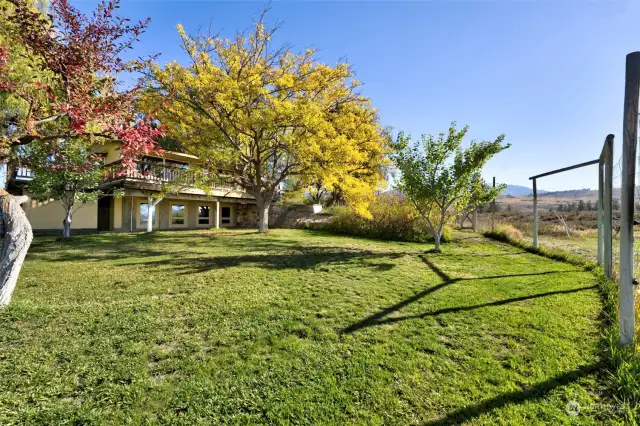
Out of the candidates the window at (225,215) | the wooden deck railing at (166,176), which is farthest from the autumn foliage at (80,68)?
the window at (225,215)

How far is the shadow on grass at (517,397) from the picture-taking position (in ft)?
6.51

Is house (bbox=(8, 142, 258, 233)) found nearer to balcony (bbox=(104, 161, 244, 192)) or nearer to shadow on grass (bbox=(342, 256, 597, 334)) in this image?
balcony (bbox=(104, 161, 244, 192))

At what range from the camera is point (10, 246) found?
3.72 metres

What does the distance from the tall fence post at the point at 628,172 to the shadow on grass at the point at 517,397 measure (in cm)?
79

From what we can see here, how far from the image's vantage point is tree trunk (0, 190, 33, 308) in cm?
369

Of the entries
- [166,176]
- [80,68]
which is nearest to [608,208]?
[80,68]

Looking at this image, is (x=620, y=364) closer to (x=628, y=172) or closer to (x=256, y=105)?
(x=628, y=172)

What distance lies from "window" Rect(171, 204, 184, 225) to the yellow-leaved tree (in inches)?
346

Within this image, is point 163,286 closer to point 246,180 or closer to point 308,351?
point 308,351

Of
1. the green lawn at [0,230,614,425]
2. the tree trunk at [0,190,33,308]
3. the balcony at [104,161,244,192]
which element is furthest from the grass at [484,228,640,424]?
the balcony at [104,161,244,192]

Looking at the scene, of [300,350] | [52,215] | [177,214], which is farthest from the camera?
[177,214]

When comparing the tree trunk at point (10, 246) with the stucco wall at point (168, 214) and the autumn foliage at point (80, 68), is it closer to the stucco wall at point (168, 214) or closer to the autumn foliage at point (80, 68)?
the autumn foliage at point (80, 68)

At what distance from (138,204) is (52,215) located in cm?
411

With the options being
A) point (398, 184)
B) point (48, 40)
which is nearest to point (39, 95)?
point (48, 40)
